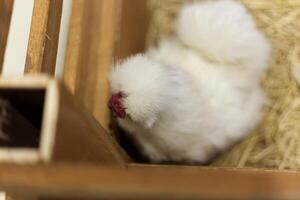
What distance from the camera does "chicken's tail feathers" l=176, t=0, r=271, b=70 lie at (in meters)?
1.05

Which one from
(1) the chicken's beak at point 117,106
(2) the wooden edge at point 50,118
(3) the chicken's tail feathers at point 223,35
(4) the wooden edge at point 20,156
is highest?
(3) the chicken's tail feathers at point 223,35

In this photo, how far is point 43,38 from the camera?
0.88 metres

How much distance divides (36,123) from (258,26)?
2.75 feet

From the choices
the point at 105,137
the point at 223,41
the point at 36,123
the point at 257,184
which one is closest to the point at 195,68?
the point at 223,41

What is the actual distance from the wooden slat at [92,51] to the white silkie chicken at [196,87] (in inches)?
1.9

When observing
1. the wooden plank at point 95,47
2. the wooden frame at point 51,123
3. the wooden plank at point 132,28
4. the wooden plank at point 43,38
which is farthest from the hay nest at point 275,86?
the wooden frame at point 51,123

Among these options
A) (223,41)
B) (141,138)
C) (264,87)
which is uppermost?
(223,41)

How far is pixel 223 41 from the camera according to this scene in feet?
3.43

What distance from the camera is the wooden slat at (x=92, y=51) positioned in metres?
1.02

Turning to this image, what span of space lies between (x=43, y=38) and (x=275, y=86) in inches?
24.5

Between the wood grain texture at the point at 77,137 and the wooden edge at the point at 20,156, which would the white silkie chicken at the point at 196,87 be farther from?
the wooden edge at the point at 20,156

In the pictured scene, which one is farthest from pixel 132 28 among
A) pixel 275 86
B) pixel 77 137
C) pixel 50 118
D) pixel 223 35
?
pixel 50 118

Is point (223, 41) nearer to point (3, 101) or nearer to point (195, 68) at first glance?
point (195, 68)

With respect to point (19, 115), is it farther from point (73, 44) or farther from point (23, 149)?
point (73, 44)
